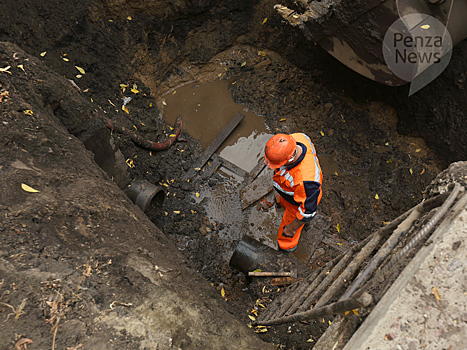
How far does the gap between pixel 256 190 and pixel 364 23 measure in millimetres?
2681

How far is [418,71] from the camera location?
3.65m

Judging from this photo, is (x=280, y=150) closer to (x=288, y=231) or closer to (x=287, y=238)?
(x=288, y=231)

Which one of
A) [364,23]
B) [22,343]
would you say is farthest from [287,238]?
[22,343]

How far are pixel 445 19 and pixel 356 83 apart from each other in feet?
5.94

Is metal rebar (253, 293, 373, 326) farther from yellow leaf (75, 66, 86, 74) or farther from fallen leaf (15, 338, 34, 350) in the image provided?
yellow leaf (75, 66, 86, 74)

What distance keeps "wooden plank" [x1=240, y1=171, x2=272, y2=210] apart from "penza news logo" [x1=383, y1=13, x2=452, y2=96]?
2311mm

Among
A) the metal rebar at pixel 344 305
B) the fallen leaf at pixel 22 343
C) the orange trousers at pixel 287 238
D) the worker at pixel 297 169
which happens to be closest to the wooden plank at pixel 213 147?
the orange trousers at pixel 287 238

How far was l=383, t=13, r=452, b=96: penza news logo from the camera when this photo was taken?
3.37m

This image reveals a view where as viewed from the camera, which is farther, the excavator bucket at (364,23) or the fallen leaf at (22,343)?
the excavator bucket at (364,23)

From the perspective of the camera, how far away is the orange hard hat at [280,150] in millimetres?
3119

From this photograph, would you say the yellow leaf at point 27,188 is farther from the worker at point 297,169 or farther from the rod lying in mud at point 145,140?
the worker at point 297,169

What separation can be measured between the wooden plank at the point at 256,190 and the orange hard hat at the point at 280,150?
1.52 meters

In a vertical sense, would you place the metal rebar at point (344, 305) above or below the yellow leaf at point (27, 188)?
below

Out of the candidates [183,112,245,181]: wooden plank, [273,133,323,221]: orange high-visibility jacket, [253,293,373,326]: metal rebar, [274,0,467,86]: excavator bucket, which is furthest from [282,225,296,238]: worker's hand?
[274,0,467,86]: excavator bucket
